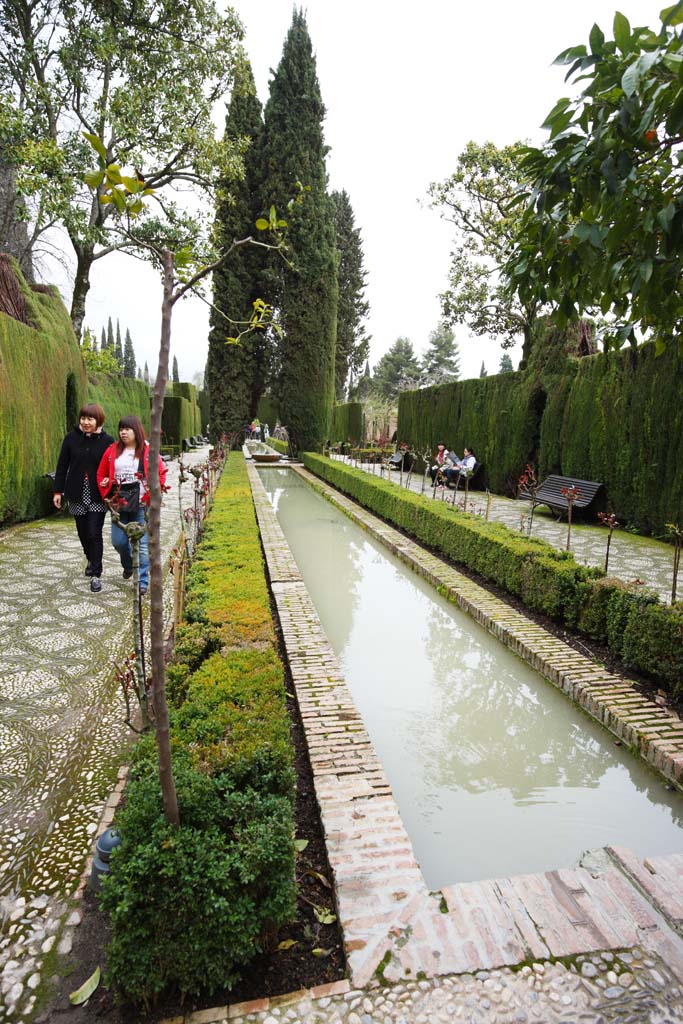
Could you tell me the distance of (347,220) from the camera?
135 ft

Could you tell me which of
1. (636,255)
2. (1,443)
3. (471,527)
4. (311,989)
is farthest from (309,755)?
(1,443)

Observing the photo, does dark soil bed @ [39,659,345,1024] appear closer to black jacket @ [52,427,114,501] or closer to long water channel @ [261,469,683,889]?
long water channel @ [261,469,683,889]

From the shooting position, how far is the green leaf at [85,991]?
1.54m

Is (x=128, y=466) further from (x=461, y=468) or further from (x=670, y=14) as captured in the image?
(x=461, y=468)

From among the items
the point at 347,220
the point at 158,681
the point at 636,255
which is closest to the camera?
the point at 158,681

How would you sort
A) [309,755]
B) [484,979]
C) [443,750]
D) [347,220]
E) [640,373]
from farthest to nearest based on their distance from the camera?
1. [347,220]
2. [640,373]
3. [443,750]
4. [309,755]
5. [484,979]

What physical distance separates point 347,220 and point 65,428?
37776 mm

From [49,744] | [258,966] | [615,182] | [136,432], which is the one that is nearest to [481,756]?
[258,966]

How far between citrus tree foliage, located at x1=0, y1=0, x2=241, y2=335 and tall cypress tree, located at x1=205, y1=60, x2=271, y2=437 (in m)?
9.14

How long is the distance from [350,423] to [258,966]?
89.7 ft

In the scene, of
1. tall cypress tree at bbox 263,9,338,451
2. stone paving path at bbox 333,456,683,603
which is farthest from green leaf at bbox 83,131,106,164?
tall cypress tree at bbox 263,9,338,451

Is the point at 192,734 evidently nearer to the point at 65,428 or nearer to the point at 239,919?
the point at 239,919

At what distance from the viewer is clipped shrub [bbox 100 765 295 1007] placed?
1.51 meters

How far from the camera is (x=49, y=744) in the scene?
2793 millimetres
